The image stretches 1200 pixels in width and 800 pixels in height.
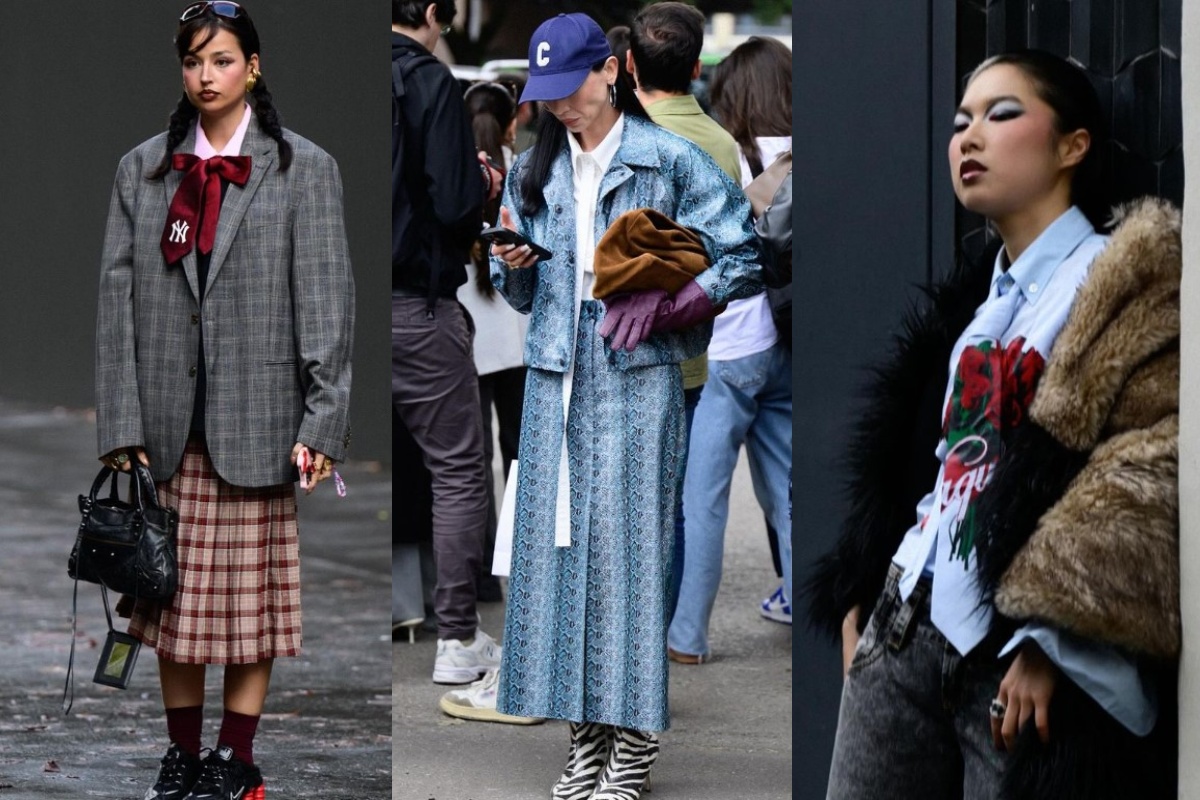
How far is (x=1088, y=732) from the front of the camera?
259 cm

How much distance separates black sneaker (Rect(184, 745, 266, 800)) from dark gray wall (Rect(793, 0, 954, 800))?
141 centimetres

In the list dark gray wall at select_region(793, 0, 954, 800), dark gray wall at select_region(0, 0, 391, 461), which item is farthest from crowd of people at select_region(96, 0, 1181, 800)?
dark gray wall at select_region(0, 0, 391, 461)

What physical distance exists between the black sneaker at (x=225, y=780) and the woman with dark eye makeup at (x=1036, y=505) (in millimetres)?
2087

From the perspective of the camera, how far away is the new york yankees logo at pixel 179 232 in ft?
14.7

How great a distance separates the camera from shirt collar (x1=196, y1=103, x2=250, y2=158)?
4582 mm

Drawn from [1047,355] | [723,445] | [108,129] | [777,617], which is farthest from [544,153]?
[108,129]

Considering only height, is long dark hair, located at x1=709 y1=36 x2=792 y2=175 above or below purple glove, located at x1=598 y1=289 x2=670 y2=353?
above

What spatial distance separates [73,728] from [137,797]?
2.68ft

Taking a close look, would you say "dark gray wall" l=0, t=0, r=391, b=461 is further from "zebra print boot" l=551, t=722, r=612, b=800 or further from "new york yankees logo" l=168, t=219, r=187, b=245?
"zebra print boot" l=551, t=722, r=612, b=800

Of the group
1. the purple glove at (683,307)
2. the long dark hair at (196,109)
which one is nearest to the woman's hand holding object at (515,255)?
the purple glove at (683,307)

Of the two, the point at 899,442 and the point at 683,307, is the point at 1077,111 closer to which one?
the point at 899,442

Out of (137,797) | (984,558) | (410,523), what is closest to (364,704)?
(410,523)

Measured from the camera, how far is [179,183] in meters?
4.53

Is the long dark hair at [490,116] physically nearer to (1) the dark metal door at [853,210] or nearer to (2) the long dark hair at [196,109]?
(2) the long dark hair at [196,109]
